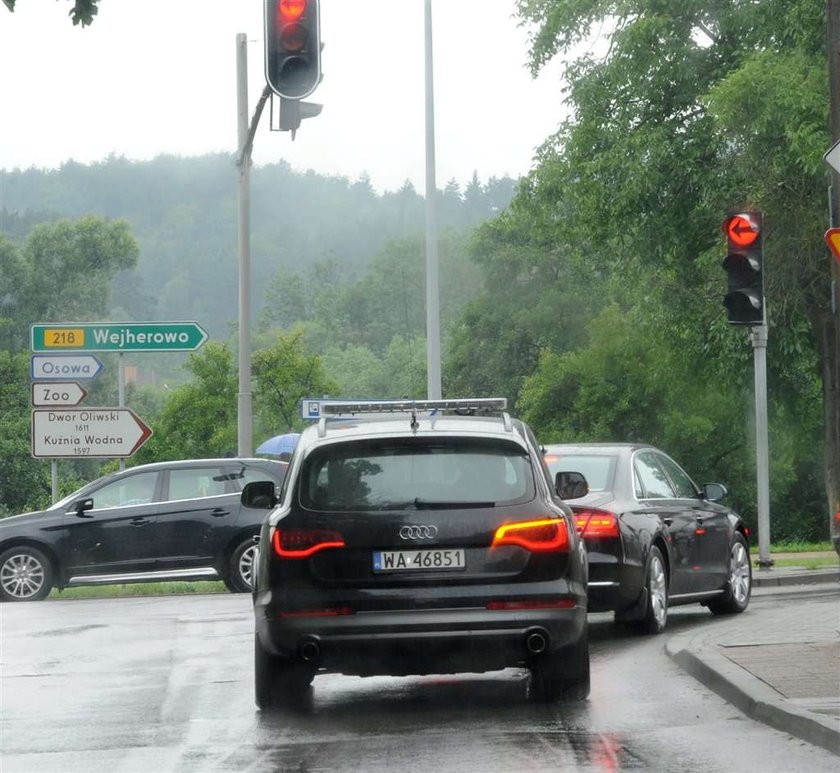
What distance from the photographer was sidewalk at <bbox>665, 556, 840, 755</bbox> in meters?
8.66

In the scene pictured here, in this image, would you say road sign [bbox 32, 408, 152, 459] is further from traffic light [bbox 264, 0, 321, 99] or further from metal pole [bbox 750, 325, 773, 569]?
traffic light [bbox 264, 0, 321, 99]

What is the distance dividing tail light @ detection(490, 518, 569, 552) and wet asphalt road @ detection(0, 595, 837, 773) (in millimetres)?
914

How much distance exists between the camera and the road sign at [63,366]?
26.8 metres

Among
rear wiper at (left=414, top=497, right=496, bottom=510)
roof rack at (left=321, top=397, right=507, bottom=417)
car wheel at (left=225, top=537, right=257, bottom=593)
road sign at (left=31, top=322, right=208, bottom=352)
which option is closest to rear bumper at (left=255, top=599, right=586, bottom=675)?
rear wiper at (left=414, top=497, right=496, bottom=510)

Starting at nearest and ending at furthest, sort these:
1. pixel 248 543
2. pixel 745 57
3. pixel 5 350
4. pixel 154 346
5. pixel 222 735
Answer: pixel 222 735 → pixel 248 543 → pixel 154 346 → pixel 745 57 → pixel 5 350

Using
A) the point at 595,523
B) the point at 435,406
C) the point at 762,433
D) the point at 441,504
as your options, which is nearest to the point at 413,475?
the point at 441,504

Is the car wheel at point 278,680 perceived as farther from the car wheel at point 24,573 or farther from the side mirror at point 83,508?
the car wheel at point 24,573

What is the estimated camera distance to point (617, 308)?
66.8m

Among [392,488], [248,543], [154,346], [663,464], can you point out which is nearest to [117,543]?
[248,543]

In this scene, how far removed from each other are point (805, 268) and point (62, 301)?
61.5m

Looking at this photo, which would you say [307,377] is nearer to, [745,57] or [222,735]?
[745,57]

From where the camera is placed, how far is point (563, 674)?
9836 mm

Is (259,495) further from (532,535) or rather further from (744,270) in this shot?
(744,270)

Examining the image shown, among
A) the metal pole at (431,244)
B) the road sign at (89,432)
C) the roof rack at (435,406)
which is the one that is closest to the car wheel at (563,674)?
the roof rack at (435,406)
